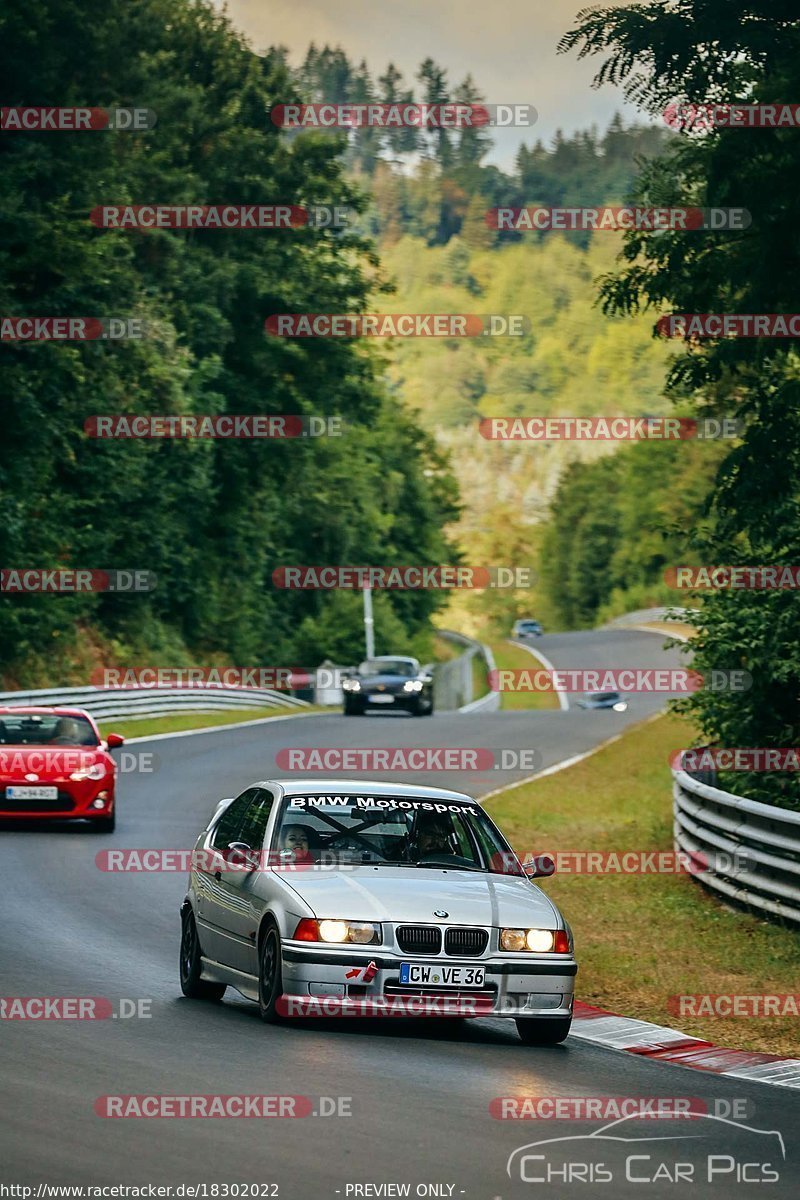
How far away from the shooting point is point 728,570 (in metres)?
22.0

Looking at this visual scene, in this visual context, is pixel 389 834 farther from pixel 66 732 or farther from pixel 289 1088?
pixel 66 732

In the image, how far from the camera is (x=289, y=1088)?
8.55 metres

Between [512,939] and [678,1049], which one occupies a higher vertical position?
[512,939]

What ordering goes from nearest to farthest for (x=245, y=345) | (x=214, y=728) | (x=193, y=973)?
(x=193, y=973), (x=214, y=728), (x=245, y=345)

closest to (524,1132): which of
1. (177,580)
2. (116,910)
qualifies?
(116,910)

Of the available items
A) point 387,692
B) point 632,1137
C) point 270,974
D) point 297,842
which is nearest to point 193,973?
point 297,842

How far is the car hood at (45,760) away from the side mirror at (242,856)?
10.9 m

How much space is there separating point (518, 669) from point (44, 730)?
67695mm

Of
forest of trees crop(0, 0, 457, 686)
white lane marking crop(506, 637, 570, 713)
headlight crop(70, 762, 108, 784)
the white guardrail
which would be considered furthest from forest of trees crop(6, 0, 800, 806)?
white lane marking crop(506, 637, 570, 713)

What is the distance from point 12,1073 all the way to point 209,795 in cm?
1850

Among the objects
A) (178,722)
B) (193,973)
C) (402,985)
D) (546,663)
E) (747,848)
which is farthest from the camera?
(546,663)

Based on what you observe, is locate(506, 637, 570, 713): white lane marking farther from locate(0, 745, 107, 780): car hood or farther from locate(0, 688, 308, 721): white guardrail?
locate(0, 745, 107, 780): car hood

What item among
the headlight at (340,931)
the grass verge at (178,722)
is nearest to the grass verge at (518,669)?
the grass verge at (178,722)

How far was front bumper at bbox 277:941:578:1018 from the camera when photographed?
1023 cm
